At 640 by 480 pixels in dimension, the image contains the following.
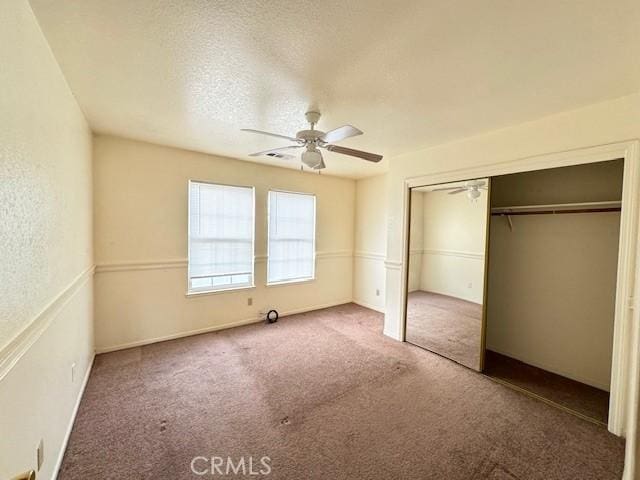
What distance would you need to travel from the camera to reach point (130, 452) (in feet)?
5.73

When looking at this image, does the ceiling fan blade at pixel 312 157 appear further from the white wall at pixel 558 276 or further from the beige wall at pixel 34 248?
the white wall at pixel 558 276

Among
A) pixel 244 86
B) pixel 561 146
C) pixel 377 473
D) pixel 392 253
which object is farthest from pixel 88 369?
pixel 561 146

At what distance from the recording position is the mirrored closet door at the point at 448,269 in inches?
120

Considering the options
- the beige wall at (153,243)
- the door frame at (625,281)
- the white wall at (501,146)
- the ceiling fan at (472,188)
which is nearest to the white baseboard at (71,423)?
the beige wall at (153,243)

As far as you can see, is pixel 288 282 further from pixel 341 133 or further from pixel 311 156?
pixel 341 133

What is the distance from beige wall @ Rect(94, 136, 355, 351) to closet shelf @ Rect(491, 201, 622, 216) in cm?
306

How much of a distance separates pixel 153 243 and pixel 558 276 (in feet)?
14.9

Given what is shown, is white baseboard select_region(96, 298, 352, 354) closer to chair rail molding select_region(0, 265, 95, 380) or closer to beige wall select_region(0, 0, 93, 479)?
beige wall select_region(0, 0, 93, 479)

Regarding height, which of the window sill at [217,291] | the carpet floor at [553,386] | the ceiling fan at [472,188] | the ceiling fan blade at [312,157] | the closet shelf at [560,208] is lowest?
the carpet floor at [553,386]

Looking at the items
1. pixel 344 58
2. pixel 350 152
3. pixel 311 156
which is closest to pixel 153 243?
pixel 311 156

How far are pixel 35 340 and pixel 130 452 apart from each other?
100 centimetres

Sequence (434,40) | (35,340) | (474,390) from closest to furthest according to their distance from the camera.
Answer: (35,340)
(434,40)
(474,390)

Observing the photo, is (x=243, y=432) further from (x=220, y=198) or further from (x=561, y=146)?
(x=561, y=146)

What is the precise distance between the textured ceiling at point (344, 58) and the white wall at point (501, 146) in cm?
14
